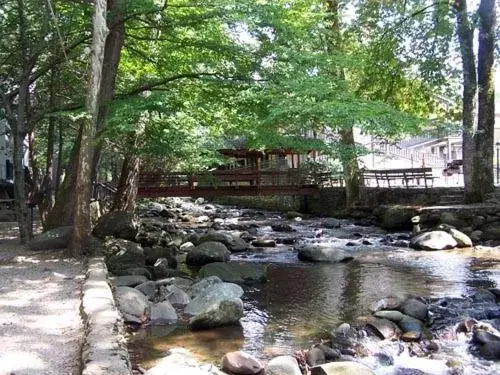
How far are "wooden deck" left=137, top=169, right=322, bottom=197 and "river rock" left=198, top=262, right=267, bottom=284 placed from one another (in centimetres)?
1222

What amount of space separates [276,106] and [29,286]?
228 inches

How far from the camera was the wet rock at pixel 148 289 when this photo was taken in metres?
9.39

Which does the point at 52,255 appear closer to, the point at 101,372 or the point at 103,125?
the point at 103,125

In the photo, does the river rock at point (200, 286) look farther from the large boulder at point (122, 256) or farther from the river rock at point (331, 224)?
the river rock at point (331, 224)

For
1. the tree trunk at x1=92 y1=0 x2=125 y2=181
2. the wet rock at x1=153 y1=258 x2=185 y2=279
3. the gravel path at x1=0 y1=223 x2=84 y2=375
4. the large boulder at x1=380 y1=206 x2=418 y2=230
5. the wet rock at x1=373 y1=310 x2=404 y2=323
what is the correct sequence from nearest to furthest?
the gravel path at x1=0 y1=223 x2=84 y2=375, the wet rock at x1=373 y1=310 x2=404 y2=323, the wet rock at x1=153 y1=258 x2=185 y2=279, the tree trunk at x1=92 y1=0 x2=125 y2=181, the large boulder at x1=380 y1=206 x2=418 y2=230

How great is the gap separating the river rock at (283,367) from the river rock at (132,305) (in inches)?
100

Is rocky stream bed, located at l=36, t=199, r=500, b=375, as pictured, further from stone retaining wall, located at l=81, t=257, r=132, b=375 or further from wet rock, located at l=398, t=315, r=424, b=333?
stone retaining wall, located at l=81, t=257, r=132, b=375

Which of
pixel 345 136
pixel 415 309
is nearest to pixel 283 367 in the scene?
pixel 415 309

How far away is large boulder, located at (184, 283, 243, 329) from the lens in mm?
7918

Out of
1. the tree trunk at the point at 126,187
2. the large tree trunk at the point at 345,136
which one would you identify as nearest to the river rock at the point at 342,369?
the large tree trunk at the point at 345,136

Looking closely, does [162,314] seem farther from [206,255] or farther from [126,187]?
[126,187]

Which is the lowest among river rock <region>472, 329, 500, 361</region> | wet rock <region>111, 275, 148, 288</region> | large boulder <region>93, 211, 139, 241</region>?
river rock <region>472, 329, 500, 361</region>

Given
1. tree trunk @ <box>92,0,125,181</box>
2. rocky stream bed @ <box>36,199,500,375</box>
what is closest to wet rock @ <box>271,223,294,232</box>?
rocky stream bed @ <box>36,199,500,375</box>

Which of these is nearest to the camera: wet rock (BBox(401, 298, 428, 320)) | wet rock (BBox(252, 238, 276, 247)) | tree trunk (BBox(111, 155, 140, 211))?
wet rock (BBox(401, 298, 428, 320))
